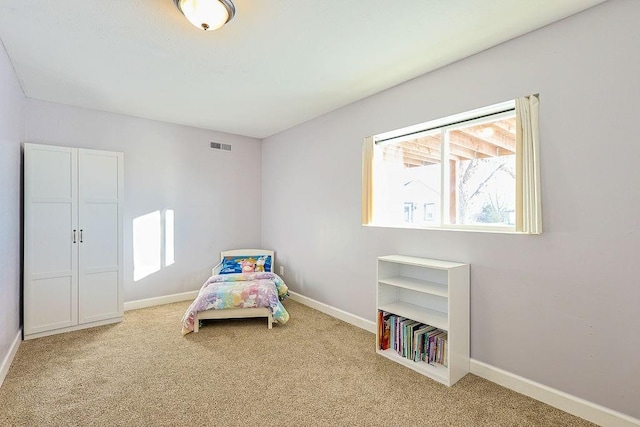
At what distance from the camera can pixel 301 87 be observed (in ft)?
9.96

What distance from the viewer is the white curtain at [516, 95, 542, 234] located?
2.04 m

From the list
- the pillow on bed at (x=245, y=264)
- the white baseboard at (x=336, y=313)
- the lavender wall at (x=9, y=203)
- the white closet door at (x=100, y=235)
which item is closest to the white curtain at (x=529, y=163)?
the white baseboard at (x=336, y=313)

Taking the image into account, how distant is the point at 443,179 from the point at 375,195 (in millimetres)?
740

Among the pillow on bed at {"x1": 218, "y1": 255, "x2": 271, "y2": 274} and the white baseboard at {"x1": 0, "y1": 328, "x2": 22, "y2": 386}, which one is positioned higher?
the pillow on bed at {"x1": 218, "y1": 255, "x2": 271, "y2": 274}

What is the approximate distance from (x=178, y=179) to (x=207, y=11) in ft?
9.58

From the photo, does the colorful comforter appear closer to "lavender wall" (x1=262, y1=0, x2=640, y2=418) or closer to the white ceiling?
"lavender wall" (x1=262, y1=0, x2=640, y2=418)

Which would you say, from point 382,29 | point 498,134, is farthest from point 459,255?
point 382,29

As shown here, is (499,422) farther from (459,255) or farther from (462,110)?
(462,110)

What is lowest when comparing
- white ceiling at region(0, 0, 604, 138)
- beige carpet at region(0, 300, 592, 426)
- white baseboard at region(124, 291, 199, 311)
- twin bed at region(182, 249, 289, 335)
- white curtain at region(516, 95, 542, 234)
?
beige carpet at region(0, 300, 592, 426)

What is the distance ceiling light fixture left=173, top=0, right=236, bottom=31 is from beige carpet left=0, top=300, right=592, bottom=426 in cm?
237

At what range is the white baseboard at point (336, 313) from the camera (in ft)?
10.6

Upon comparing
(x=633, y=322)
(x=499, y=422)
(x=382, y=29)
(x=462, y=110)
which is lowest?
(x=499, y=422)

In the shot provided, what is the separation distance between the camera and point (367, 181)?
10.6 ft

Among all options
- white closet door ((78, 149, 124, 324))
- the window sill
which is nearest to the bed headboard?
white closet door ((78, 149, 124, 324))
